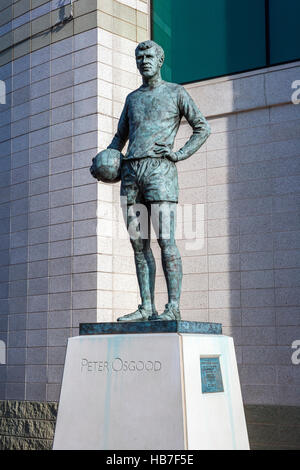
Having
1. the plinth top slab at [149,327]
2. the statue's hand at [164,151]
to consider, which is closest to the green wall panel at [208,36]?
the statue's hand at [164,151]

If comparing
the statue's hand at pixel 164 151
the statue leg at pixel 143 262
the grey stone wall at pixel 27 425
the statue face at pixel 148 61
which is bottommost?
the grey stone wall at pixel 27 425

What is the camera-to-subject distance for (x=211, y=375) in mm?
5723

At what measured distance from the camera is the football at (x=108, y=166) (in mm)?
6215

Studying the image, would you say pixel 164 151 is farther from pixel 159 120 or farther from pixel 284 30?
pixel 284 30

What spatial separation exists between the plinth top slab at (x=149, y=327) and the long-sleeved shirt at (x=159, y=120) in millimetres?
1543

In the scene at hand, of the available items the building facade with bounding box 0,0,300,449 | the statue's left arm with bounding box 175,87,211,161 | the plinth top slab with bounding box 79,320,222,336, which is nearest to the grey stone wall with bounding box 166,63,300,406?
the building facade with bounding box 0,0,300,449

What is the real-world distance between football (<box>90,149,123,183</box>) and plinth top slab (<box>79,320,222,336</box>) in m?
1.39

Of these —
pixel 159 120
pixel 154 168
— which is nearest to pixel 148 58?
pixel 159 120

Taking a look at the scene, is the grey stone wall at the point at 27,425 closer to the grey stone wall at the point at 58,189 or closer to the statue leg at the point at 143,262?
the grey stone wall at the point at 58,189

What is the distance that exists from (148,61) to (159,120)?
0.57 m

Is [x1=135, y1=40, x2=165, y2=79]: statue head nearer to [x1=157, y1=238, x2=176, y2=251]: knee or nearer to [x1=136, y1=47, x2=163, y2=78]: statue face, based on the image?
[x1=136, y1=47, x2=163, y2=78]: statue face

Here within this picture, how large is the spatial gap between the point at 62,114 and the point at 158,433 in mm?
6834

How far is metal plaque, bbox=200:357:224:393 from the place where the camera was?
5.62 metres

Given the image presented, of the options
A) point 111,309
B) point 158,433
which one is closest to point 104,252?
point 111,309
